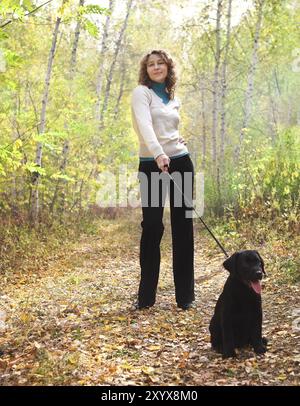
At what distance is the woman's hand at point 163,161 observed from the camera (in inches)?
177

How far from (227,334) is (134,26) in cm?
2165

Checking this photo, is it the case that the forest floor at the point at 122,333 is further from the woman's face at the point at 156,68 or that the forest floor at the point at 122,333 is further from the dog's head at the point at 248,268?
the woman's face at the point at 156,68

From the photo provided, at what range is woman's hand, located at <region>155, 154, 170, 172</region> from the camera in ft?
14.7

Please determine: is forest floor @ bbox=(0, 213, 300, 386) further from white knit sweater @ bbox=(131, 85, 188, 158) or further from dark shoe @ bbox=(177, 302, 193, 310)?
white knit sweater @ bbox=(131, 85, 188, 158)

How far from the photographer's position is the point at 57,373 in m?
3.51

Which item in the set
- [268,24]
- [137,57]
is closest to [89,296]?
[268,24]

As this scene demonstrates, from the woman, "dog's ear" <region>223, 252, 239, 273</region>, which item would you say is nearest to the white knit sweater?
the woman

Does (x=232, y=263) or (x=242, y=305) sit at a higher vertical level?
(x=232, y=263)

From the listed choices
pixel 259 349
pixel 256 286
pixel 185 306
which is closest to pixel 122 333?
pixel 185 306

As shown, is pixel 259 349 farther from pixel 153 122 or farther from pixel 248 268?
pixel 153 122

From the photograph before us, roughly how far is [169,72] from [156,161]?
99cm

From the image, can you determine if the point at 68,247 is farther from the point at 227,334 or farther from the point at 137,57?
the point at 137,57

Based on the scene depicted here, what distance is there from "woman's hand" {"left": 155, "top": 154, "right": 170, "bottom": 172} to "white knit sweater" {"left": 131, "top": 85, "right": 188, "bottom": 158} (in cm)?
9

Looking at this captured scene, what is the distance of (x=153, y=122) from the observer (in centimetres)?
479
